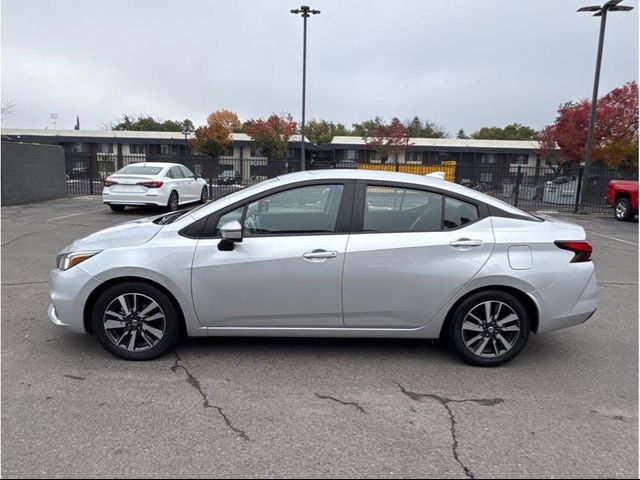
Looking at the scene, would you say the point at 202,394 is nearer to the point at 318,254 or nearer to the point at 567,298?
the point at 318,254

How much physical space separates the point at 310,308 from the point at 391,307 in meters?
0.65

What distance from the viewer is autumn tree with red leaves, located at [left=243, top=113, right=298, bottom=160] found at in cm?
4644

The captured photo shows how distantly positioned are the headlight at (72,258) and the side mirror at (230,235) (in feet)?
3.42

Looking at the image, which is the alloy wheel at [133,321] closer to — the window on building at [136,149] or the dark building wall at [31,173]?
the dark building wall at [31,173]

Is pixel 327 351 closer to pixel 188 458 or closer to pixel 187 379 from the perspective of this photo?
pixel 187 379

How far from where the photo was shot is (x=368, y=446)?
274 centimetres

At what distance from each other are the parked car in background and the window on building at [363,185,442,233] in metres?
18.4

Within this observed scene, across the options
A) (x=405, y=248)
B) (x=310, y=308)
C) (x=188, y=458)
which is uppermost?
(x=405, y=248)

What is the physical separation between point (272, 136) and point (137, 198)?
114ft

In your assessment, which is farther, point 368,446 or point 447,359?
point 447,359

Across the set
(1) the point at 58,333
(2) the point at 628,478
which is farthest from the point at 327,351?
(1) the point at 58,333

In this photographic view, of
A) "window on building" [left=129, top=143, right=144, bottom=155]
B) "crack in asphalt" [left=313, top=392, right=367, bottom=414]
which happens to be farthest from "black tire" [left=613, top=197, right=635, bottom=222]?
"window on building" [left=129, top=143, right=144, bottom=155]

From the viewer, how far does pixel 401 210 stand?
386cm

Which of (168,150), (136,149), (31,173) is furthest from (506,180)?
(136,149)
